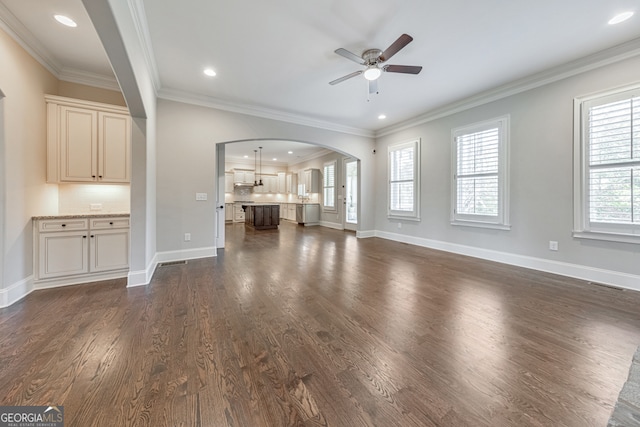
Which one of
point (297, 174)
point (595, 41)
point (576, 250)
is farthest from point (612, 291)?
point (297, 174)

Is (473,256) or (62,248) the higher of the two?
(62,248)

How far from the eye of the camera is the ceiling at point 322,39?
91.8 inches

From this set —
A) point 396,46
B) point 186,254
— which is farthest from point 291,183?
point 396,46

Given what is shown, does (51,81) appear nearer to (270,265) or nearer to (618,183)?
(270,265)

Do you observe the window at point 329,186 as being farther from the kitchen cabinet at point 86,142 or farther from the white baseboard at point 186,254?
the kitchen cabinet at point 86,142

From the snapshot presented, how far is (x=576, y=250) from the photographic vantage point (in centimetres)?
329

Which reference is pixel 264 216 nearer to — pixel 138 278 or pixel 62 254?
pixel 138 278

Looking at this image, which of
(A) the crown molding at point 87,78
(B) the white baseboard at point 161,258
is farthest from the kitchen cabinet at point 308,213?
(A) the crown molding at point 87,78

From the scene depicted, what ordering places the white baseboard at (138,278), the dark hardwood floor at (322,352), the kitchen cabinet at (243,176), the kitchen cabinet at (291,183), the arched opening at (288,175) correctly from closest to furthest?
1. the dark hardwood floor at (322,352)
2. the white baseboard at (138,278)
3. the arched opening at (288,175)
4. the kitchen cabinet at (243,176)
5. the kitchen cabinet at (291,183)

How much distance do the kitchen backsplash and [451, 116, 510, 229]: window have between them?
5.71m

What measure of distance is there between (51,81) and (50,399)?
3.76m

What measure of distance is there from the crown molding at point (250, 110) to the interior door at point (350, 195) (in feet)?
5.34

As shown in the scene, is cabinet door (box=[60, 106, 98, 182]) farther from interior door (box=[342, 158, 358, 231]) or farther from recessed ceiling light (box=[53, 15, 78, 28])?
interior door (box=[342, 158, 358, 231])

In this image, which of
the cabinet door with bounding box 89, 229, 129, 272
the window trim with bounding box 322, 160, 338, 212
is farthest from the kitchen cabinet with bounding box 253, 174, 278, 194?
the cabinet door with bounding box 89, 229, 129, 272
